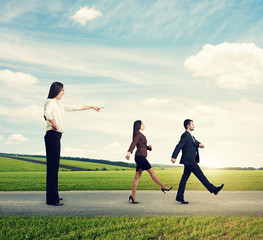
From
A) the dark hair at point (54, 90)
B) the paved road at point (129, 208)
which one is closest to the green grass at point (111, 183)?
the paved road at point (129, 208)

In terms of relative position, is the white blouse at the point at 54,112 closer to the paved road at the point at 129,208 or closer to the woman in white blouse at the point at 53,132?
the woman in white blouse at the point at 53,132

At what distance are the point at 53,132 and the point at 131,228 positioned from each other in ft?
10.6

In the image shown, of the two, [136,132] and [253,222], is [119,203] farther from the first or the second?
[253,222]

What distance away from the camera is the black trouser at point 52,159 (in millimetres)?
7316

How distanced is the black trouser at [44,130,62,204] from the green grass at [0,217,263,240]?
1528mm

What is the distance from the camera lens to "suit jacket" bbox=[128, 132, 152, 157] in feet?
24.5

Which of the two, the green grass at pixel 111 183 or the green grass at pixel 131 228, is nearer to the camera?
the green grass at pixel 131 228

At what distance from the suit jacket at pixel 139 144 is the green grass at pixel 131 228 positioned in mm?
1938

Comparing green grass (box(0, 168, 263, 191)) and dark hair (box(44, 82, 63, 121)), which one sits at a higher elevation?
dark hair (box(44, 82, 63, 121))

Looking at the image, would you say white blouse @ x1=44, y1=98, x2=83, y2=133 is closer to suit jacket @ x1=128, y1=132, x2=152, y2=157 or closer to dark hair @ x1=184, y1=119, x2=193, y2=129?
suit jacket @ x1=128, y1=132, x2=152, y2=157

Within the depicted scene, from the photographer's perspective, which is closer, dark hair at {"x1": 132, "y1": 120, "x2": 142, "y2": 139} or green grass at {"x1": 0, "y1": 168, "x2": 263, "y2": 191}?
dark hair at {"x1": 132, "y1": 120, "x2": 142, "y2": 139}

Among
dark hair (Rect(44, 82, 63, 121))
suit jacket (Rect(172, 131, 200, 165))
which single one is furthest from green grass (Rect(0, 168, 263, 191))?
dark hair (Rect(44, 82, 63, 121))

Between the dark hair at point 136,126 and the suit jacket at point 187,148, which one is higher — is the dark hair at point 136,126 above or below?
above

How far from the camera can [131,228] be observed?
5184 millimetres
